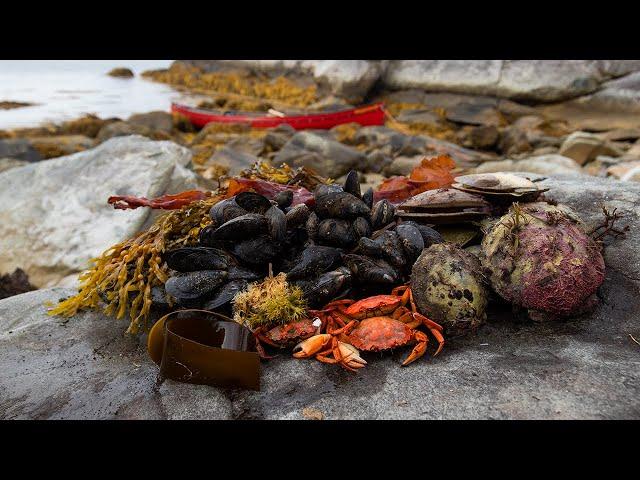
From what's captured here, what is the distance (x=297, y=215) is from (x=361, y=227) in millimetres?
536

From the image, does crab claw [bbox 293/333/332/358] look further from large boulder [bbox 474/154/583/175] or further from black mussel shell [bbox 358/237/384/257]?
large boulder [bbox 474/154/583/175]

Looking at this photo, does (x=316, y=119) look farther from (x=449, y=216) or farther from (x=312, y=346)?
(x=312, y=346)

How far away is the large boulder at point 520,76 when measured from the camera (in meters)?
19.1

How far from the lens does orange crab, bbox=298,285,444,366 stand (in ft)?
10.5

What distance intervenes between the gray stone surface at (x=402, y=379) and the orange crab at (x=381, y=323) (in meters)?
0.13

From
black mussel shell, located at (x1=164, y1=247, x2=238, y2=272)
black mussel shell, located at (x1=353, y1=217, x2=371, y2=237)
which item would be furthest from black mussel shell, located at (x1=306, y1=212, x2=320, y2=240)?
black mussel shell, located at (x1=164, y1=247, x2=238, y2=272)

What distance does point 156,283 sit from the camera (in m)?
3.90

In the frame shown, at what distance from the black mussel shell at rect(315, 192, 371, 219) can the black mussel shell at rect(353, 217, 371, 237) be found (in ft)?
0.16

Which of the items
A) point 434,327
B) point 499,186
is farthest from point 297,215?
point 499,186

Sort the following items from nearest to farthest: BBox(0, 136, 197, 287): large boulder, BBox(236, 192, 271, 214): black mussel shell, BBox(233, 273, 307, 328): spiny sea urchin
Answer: BBox(233, 273, 307, 328): spiny sea urchin
BBox(236, 192, 271, 214): black mussel shell
BBox(0, 136, 197, 287): large boulder

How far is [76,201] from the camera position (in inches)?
262

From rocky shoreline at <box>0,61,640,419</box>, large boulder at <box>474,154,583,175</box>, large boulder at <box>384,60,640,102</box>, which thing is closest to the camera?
rocky shoreline at <box>0,61,640,419</box>

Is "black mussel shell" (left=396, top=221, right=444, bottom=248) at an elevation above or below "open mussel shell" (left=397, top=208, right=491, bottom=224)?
below

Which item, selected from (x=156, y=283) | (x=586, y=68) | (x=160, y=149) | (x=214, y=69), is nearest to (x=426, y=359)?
(x=156, y=283)
